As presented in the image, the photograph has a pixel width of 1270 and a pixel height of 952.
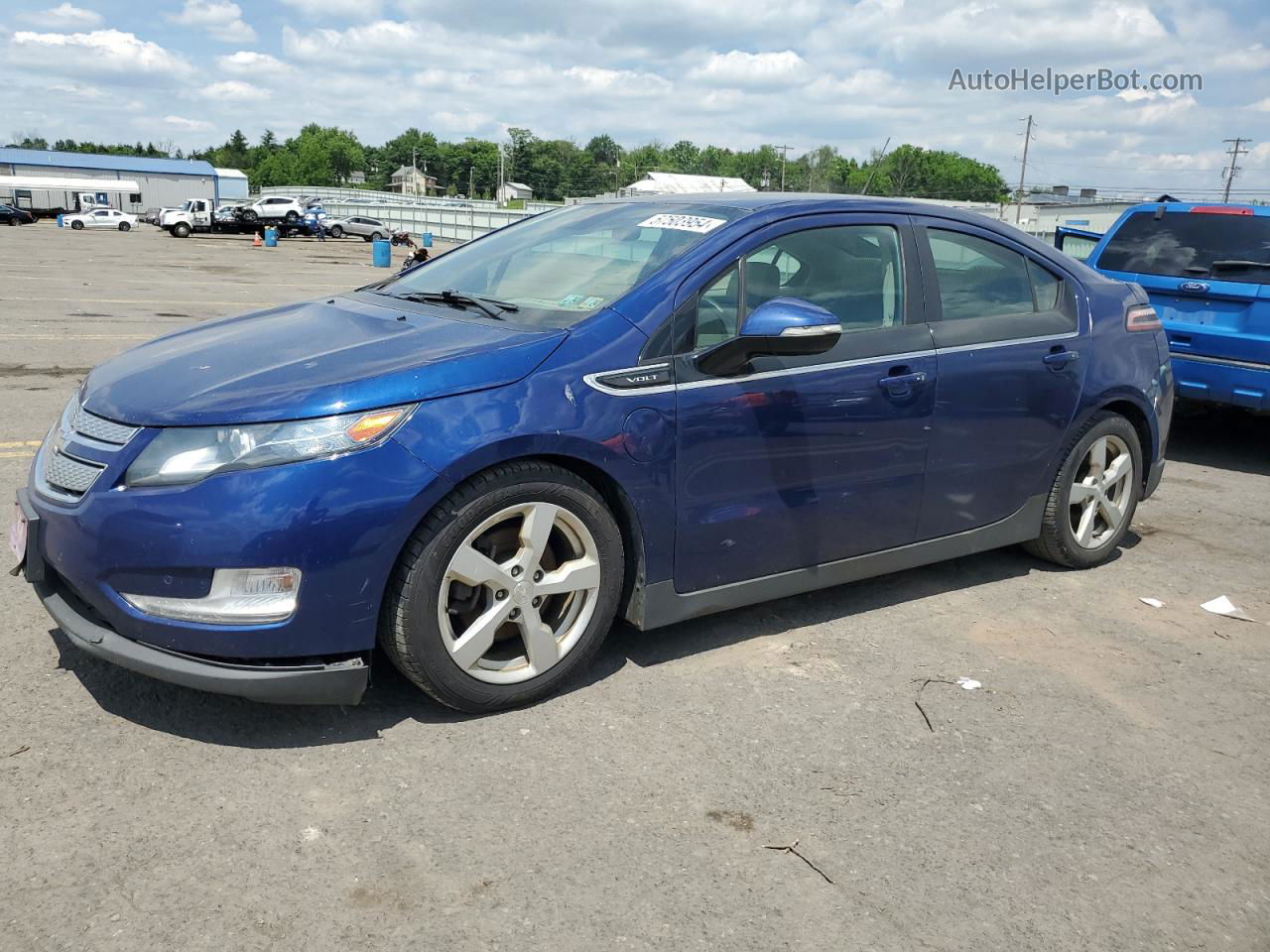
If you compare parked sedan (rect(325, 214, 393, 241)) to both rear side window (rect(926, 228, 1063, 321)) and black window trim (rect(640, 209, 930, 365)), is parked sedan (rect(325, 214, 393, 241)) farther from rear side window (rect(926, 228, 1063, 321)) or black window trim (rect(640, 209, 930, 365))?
black window trim (rect(640, 209, 930, 365))

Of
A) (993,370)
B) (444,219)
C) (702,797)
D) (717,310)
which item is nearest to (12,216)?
(444,219)

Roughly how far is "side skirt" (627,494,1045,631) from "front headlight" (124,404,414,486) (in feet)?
3.71

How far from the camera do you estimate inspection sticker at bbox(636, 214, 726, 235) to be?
152 inches

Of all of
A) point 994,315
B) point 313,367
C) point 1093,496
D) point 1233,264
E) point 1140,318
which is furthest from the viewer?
point 1233,264

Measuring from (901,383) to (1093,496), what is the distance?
5.02 ft

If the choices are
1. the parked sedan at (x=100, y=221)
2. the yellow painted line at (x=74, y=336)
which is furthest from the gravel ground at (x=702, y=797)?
the parked sedan at (x=100, y=221)

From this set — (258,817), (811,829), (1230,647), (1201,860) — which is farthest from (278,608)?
(1230,647)

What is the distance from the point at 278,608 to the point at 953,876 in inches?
74.7

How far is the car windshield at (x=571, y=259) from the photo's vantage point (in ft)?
12.1

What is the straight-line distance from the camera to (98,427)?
314cm

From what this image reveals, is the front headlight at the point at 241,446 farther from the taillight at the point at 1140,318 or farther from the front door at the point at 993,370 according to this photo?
the taillight at the point at 1140,318

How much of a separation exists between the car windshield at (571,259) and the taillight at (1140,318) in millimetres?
2208

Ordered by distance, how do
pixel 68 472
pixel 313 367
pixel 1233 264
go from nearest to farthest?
pixel 68 472 < pixel 313 367 < pixel 1233 264

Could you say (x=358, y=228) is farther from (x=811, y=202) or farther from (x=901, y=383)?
(x=901, y=383)
